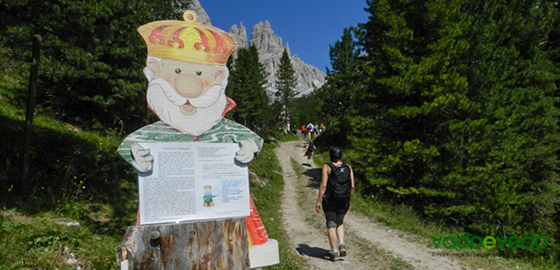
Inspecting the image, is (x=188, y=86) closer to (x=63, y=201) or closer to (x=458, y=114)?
(x=63, y=201)

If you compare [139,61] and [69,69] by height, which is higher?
[139,61]

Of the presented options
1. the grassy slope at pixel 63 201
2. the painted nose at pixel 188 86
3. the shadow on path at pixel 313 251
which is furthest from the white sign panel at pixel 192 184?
the shadow on path at pixel 313 251

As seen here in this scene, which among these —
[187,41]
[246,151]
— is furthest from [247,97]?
[246,151]

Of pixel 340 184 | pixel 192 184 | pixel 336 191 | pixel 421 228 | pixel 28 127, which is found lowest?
pixel 421 228

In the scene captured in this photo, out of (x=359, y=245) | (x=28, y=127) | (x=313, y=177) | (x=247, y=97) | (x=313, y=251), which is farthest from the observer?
(x=247, y=97)

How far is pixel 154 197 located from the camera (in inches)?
117

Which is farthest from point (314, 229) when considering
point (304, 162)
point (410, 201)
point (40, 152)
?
point (304, 162)

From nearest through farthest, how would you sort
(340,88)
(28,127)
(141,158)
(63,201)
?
(141,158)
(28,127)
(63,201)
(340,88)

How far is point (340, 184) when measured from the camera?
496 centimetres

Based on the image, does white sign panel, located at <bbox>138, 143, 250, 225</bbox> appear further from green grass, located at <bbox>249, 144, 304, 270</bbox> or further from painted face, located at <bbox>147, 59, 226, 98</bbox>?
green grass, located at <bbox>249, 144, 304, 270</bbox>

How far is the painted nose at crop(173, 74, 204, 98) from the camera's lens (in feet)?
11.8

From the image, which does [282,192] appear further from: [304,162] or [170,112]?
[170,112]

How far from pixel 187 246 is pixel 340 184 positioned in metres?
2.91

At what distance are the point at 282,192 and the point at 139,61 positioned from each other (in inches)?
331
